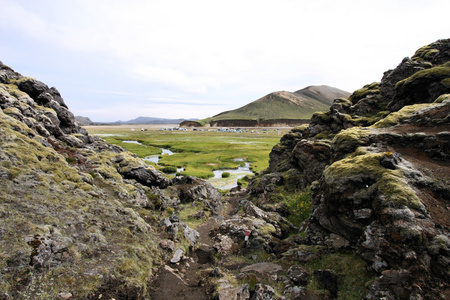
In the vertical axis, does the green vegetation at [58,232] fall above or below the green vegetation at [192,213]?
above

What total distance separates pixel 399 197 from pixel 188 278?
15113mm

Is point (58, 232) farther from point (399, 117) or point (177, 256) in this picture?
point (399, 117)

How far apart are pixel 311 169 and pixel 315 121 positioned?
12.9 metres

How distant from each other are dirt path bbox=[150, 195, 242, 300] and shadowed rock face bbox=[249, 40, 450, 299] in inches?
360

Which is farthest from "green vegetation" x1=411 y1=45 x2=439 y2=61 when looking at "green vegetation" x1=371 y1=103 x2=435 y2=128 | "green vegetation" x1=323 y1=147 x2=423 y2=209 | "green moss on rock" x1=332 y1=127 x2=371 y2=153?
"green vegetation" x1=323 y1=147 x2=423 y2=209

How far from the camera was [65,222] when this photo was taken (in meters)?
16.1

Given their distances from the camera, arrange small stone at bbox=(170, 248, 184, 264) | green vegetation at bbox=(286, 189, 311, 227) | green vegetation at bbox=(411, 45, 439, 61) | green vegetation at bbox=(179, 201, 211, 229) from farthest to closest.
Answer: green vegetation at bbox=(411, 45, 439, 61), green vegetation at bbox=(179, 201, 211, 229), green vegetation at bbox=(286, 189, 311, 227), small stone at bbox=(170, 248, 184, 264)

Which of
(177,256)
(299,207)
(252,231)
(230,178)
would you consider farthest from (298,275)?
(230,178)

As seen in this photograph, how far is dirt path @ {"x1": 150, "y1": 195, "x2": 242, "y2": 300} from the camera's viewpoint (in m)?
15.0

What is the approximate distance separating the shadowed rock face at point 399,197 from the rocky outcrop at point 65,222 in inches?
537

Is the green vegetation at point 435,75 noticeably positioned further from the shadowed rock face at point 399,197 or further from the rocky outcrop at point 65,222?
the rocky outcrop at point 65,222

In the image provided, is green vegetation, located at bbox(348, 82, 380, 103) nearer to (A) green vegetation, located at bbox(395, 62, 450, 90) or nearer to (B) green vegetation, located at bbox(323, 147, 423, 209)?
(A) green vegetation, located at bbox(395, 62, 450, 90)

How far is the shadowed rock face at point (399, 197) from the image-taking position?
34.4 feet

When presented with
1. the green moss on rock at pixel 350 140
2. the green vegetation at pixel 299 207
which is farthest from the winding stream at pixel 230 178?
the green moss on rock at pixel 350 140
